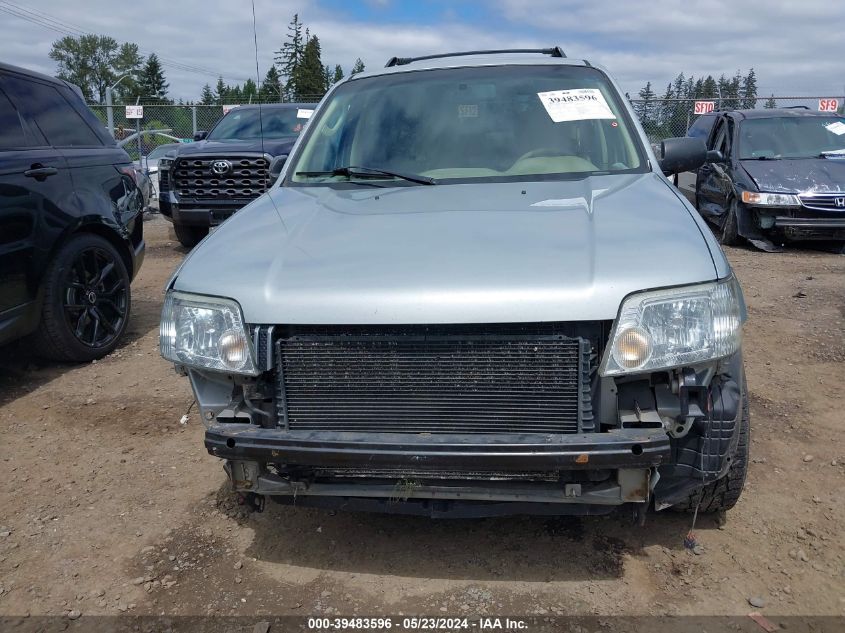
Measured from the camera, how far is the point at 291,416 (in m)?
2.50

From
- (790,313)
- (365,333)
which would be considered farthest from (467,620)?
(790,313)

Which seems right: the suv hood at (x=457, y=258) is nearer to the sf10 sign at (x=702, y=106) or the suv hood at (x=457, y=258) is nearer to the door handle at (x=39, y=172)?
the door handle at (x=39, y=172)

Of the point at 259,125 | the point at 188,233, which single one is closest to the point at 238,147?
the point at 259,125

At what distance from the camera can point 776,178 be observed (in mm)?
9141

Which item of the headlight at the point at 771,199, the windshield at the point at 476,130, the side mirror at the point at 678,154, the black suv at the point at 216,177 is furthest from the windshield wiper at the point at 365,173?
the headlight at the point at 771,199

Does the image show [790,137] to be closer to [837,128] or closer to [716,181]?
[837,128]

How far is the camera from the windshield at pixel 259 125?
9914 millimetres

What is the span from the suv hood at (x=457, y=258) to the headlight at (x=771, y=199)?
6778 mm

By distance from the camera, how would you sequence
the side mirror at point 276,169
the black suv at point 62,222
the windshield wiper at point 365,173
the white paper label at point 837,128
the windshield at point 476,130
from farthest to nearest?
the white paper label at point 837,128 → the black suv at point 62,222 → the side mirror at point 276,169 → the windshield at point 476,130 → the windshield wiper at point 365,173

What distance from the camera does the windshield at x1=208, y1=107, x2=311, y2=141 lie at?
9.91 metres

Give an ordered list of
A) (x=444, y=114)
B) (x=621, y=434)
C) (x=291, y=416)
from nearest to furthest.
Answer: (x=621, y=434)
(x=291, y=416)
(x=444, y=114)

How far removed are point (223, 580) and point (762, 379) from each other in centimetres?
357

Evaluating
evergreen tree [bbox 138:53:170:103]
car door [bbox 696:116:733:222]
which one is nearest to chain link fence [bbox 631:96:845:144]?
car door [bbox 696:116:733:222]

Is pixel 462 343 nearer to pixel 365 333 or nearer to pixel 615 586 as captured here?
pixel 365 333
